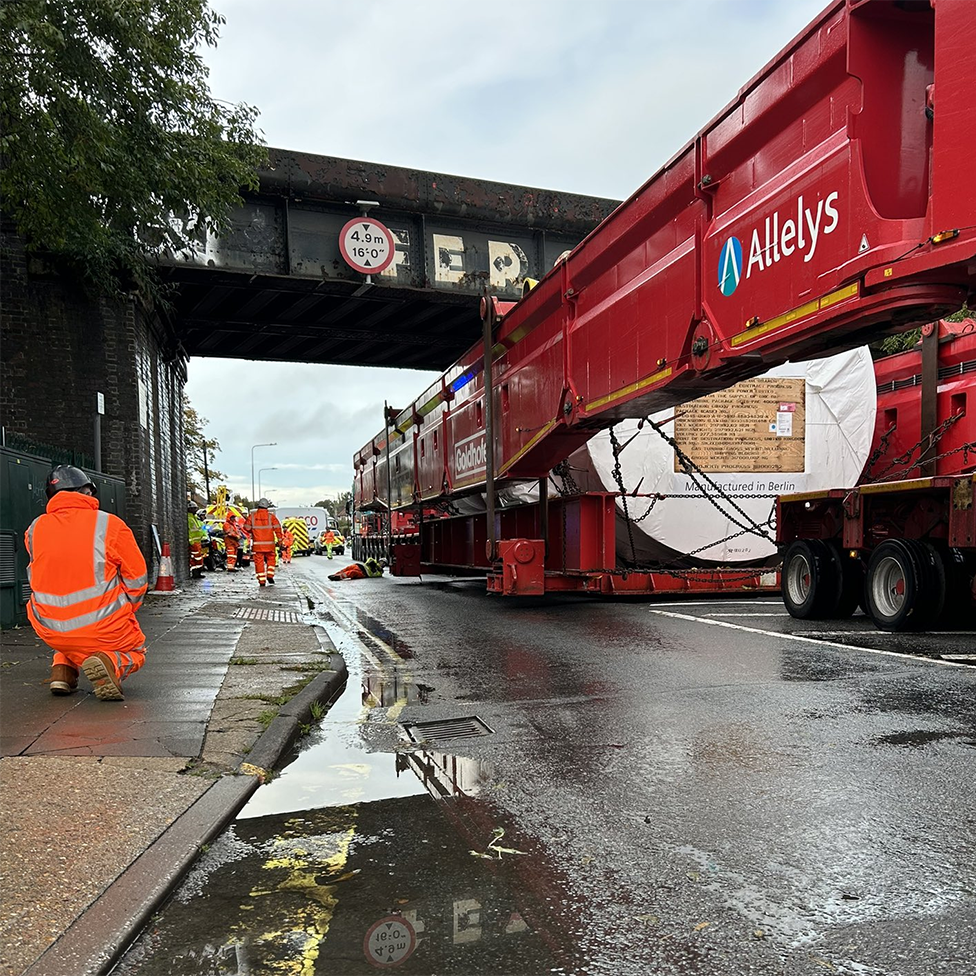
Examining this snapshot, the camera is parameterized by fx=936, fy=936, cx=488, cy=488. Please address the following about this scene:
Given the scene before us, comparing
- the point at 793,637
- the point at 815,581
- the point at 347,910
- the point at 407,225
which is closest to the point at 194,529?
the point at 407,225

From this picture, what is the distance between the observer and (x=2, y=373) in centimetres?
1449

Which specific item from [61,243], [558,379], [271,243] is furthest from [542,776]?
[271,243]

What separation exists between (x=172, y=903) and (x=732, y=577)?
1087 centimetres

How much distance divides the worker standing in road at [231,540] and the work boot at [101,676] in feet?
91.6

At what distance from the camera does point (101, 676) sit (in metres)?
5.97

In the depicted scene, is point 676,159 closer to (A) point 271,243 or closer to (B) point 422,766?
(B) point 422,766

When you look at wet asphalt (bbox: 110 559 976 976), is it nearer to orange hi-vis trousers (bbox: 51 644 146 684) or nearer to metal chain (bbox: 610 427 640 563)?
orange hi-vis trousers (bbox: 51 644 146 684)

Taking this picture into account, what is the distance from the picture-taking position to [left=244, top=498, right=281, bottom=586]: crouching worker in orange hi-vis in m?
18.9

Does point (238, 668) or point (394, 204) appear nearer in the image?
point (238, 668)

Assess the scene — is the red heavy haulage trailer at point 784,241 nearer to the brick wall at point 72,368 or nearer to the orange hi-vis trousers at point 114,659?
the orange hi-vis trousers at point 114,659

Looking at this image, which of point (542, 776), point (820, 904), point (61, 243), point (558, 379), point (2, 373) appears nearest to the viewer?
point (820, 904)

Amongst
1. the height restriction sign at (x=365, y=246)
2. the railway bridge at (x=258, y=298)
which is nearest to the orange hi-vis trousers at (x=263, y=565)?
the railway bridge at (x=258, y=298)

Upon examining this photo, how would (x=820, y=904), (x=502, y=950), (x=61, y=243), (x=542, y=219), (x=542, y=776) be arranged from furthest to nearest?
(x=542, y=219) < (x=61, y=243) < (x=542, y=776) < (x=820, y=904) < (x=502, y=950)

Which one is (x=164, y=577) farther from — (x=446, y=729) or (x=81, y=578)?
(x=446, y=729)
